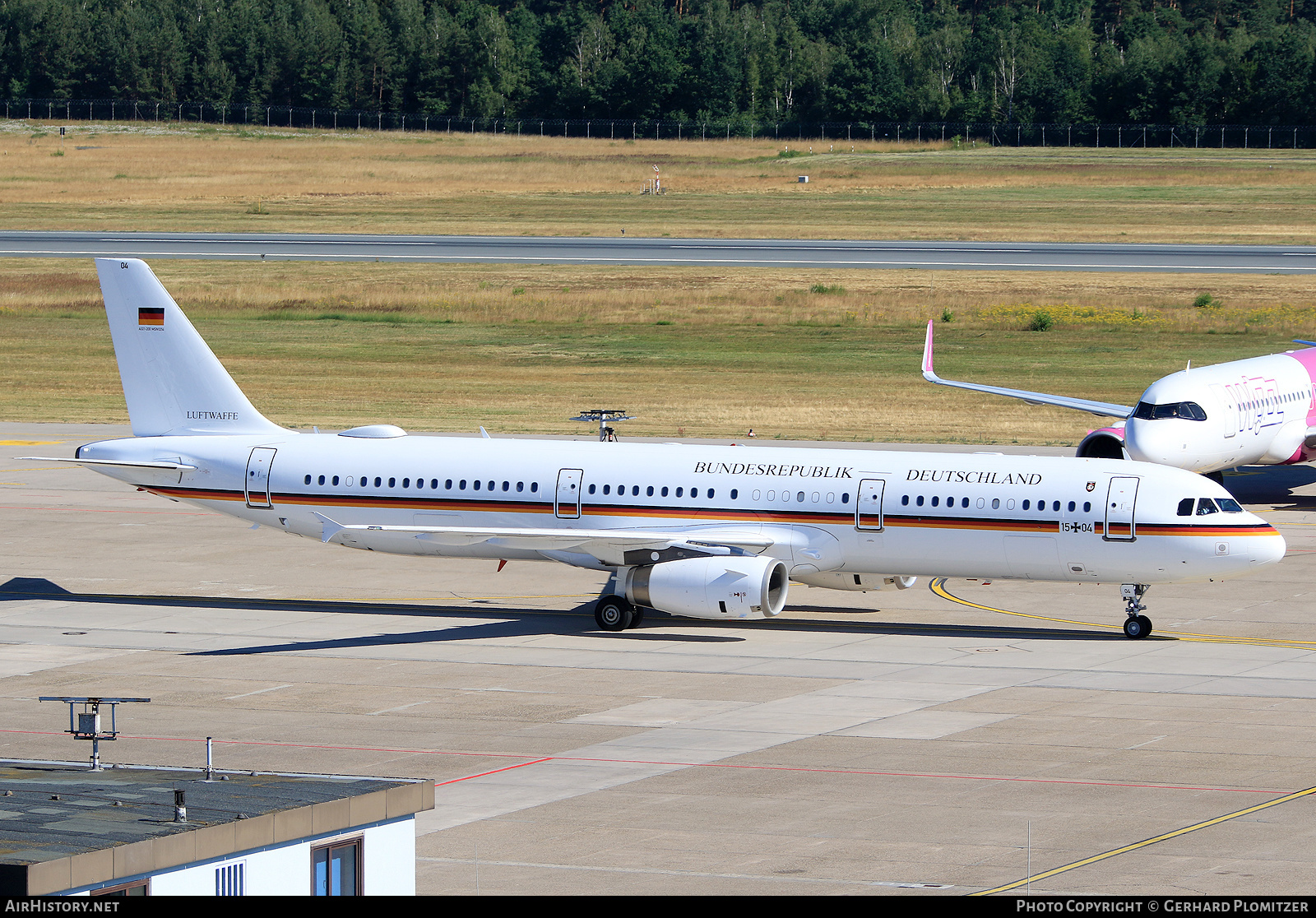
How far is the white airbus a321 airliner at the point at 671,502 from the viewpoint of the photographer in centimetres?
4166

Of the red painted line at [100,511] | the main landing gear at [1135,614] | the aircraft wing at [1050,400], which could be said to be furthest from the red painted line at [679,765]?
the aircraft wing at [1050,400]

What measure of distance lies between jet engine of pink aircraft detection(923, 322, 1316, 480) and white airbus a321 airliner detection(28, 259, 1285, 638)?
10.6 meters

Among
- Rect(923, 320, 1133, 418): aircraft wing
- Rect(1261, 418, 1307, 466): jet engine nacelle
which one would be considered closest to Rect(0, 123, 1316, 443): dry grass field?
Rect(923, 320, 1133, 418): aircraft wing

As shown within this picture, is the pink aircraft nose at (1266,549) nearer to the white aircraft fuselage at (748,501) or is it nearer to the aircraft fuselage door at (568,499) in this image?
the white aircraft fuselage at (748,501)

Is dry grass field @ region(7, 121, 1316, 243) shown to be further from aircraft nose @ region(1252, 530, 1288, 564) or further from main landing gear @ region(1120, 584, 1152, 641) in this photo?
aircraft nose @ region(1252, 530, 1288, 564)

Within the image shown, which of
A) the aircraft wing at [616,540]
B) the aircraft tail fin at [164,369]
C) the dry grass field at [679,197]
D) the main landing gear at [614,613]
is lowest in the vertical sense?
the main landing gear at [614,613]

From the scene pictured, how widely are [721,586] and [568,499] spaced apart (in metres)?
5.44

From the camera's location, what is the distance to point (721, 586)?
4134 centimetres

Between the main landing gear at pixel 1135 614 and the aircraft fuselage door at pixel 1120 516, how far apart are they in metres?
1.75

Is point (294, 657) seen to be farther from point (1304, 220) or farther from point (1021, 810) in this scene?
point (1304, 220)

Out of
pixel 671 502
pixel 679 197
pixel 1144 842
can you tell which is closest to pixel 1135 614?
pixel 671 502

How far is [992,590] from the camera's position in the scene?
49812 mm
